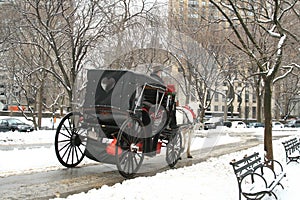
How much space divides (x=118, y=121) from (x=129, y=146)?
72 cm

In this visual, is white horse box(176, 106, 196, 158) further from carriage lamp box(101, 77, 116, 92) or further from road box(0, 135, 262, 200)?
carriage lamp box(101, 77, 116, 92)

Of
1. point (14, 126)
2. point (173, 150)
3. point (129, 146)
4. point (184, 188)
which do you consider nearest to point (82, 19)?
point (173, 150)

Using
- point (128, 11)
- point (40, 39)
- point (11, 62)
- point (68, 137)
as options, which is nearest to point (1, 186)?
point (68, 137)

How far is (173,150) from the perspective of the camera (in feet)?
37.3

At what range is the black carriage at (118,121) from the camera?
8.92m

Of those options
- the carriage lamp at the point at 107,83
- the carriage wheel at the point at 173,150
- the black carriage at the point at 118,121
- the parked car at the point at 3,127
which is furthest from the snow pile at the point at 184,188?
the parked car at the point at 3,127

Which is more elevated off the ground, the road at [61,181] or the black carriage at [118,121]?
the black carriage at [118,121]

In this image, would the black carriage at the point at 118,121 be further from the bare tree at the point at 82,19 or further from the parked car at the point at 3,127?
the parked car at the point at 3,127

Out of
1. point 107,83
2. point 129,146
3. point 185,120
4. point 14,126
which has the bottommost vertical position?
point 14,126

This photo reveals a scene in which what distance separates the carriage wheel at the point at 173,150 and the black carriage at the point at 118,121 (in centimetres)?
98

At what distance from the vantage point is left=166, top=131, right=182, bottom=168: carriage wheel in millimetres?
11227

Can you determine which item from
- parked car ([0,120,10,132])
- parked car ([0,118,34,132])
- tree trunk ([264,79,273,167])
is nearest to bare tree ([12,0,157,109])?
tree trunk ([264,79,273,167])

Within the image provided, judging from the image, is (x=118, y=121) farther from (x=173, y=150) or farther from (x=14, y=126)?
(x=14, y=126)

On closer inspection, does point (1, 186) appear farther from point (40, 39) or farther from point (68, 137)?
point (40, 39)
